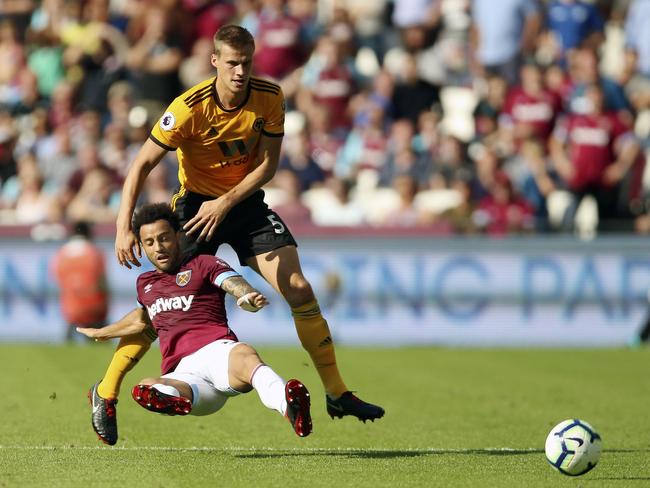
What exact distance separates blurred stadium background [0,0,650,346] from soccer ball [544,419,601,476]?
9.32 m

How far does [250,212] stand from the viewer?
8.38m

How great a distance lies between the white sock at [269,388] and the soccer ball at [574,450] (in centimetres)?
145

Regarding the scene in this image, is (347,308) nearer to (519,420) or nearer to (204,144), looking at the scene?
(519,420)

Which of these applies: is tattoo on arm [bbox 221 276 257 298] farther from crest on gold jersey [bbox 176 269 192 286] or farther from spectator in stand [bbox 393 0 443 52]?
spectator in stand [bbox 393 0 443 52]

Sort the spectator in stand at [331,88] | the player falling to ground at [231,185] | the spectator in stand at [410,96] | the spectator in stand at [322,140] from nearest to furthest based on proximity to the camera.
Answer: the player falling to ground at [231,185] < the spectator in stand at [322,140] < the spectator in stand at [331,88] < the spectator in stand at [410,96]

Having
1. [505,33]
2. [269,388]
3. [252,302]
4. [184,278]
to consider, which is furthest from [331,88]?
[252,302]

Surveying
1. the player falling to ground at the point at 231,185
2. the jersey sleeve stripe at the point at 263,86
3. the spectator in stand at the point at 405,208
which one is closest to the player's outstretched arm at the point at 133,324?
the player falling to ground at the point at 231,185

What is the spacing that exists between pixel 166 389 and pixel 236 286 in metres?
0.69

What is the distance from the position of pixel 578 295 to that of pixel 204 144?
30.8ft

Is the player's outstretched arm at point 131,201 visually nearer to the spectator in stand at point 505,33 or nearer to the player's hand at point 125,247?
the player's hand at point 125,247

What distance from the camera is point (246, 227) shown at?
Result: 329 inches

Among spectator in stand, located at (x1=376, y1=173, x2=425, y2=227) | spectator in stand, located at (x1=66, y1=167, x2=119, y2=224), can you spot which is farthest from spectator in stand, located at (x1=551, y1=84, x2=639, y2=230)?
spectator in stand, located at (x1=66, y1=167, x2=119, y2=224)

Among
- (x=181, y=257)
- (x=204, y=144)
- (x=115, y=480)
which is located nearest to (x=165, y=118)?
(x=204, y=144)

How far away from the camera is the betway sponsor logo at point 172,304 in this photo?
780 centimetres
